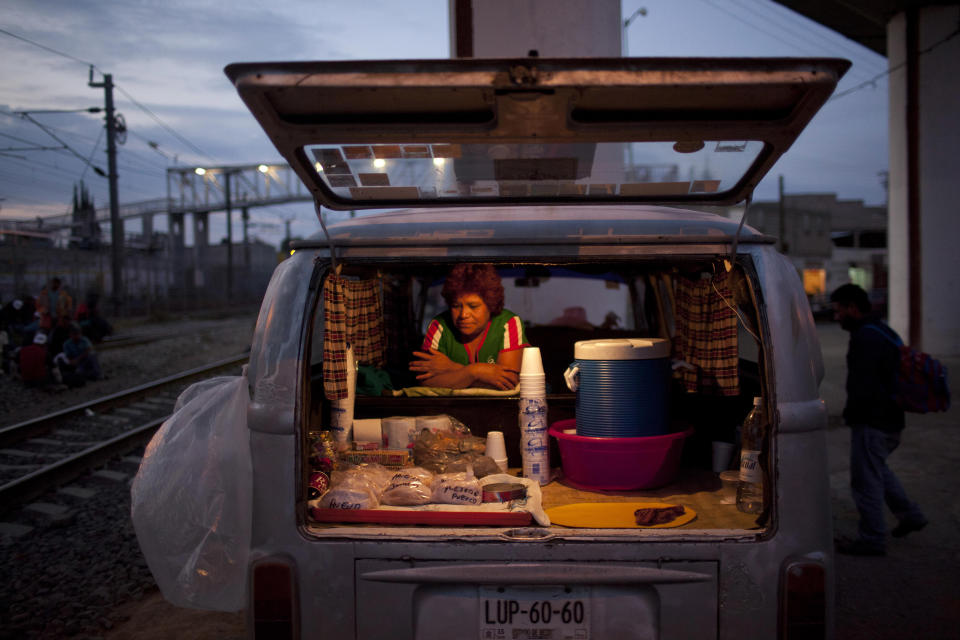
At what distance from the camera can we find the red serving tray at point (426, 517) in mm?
2428

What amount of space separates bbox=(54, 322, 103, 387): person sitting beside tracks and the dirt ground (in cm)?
995

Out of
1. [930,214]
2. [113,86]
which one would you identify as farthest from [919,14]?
[113,86]

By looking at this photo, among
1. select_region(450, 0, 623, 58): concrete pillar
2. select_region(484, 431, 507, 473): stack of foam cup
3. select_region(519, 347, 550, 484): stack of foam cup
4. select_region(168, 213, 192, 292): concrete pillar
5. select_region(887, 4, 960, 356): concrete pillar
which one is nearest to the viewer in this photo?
select_region(519, 347, 550, 484): stack of foam cup

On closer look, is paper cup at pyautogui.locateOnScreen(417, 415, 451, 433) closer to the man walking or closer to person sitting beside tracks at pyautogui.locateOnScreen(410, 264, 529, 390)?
person sitting beside tracks at pyautogui.locateOnScreen(410, 264, 529, 390)

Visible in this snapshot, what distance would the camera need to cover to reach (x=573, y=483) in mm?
3125

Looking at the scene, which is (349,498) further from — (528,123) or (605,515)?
(528,123)

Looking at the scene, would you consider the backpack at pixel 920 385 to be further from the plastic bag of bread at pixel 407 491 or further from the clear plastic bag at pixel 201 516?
the clear plastic bag at pixel 201 516

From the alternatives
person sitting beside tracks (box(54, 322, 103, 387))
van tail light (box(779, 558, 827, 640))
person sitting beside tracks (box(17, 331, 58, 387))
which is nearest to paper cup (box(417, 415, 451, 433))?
van tail light (box(779, 558, 827, 640))

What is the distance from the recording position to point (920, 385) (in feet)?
15.2

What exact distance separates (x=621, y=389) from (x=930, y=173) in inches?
672

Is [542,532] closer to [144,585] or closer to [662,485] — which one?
[662,485]

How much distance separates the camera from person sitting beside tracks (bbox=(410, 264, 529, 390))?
388 centimetres

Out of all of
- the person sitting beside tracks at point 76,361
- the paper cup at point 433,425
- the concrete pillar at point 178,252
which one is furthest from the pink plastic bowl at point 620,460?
the concrete pillar at point 178,252

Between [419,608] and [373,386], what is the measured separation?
1.73 meters
